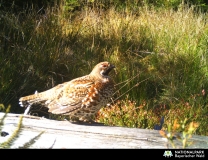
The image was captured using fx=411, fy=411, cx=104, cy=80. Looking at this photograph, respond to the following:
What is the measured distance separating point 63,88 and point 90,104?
1.60 feet

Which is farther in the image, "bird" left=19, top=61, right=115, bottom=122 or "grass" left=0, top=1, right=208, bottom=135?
"grass" left=0, top=1, right=208, bottom=135

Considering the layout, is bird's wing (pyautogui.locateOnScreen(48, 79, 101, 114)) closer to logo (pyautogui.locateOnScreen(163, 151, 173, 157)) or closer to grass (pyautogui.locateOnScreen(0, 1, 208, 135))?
grass (pyautogui.locateOnScreen(0, 1, 208, 135))

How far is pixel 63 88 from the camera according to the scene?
4250mm

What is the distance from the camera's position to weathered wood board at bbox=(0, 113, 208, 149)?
9.37ft

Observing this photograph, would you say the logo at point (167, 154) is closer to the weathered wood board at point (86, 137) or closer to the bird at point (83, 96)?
the weathered wood board at point (86, 137)

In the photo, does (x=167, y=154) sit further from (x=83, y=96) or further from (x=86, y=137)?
(x=83, y=96)

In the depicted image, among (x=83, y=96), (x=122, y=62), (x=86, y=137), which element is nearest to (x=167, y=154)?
(x=86, y=137)

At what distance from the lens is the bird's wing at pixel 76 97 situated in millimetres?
3922

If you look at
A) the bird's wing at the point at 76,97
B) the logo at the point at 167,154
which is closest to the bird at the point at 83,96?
the bird's wing at the point at 76,97

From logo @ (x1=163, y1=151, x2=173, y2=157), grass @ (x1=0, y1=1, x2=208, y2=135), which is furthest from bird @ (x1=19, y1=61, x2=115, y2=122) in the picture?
logo @ (x1=163, y1=151, x2=173, y2=157)

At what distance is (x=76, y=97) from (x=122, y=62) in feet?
11.0

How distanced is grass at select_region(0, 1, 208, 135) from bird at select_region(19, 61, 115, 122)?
45.0 inches

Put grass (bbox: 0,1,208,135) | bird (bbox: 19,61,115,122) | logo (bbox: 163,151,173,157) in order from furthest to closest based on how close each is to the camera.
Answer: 1. grass (bbox: 0,1,208,135)
2. bird (bbox: 19,61,115,122)
3. logo (bbox: 163,151,173,157)

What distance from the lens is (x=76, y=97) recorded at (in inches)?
158
